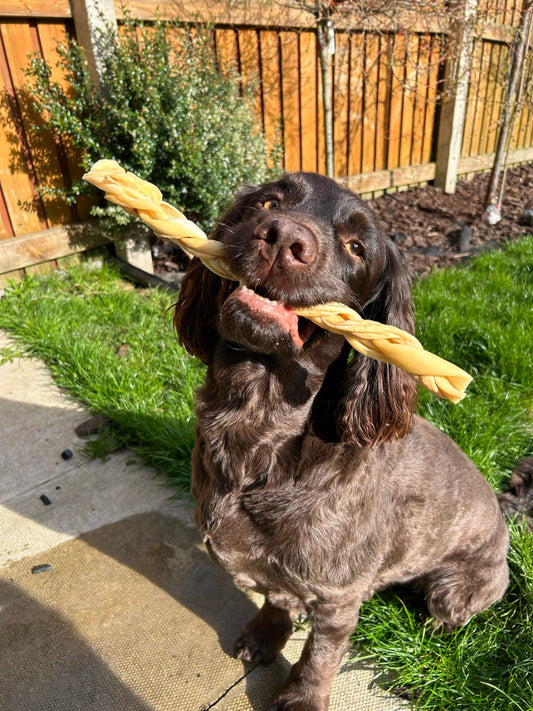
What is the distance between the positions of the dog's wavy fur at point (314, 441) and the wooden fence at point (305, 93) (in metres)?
3.45

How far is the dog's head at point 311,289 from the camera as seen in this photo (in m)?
1.56

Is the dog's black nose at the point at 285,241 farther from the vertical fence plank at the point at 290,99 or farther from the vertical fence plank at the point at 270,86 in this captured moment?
the vertical fence plank at the point at 290,99

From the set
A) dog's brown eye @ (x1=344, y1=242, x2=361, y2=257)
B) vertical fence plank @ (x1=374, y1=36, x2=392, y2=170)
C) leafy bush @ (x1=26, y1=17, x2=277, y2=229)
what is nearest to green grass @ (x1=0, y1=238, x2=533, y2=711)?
leafy bush @ (x1=26, y1=17, x2=277, y2=229)

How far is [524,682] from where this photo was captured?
6.63 ft

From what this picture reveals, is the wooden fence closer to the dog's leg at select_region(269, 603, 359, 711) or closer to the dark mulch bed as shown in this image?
the dark mulch bed

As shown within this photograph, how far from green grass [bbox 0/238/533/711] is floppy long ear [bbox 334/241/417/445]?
1.02m

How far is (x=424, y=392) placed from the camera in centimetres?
340

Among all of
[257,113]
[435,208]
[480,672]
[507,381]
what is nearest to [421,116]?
[435,208]

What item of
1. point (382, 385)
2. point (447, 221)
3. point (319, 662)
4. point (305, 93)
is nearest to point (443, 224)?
point (447, 221)

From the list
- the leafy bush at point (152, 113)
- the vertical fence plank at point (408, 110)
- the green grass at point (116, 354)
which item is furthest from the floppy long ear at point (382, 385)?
the vertical fence plank at point (408, 110)

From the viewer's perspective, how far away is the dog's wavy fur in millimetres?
1770

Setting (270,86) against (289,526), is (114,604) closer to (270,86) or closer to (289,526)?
(289,526)

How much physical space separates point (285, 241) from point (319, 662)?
1.56 m

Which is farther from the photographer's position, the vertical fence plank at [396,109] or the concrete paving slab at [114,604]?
the vertical fence plank at [396,109]
